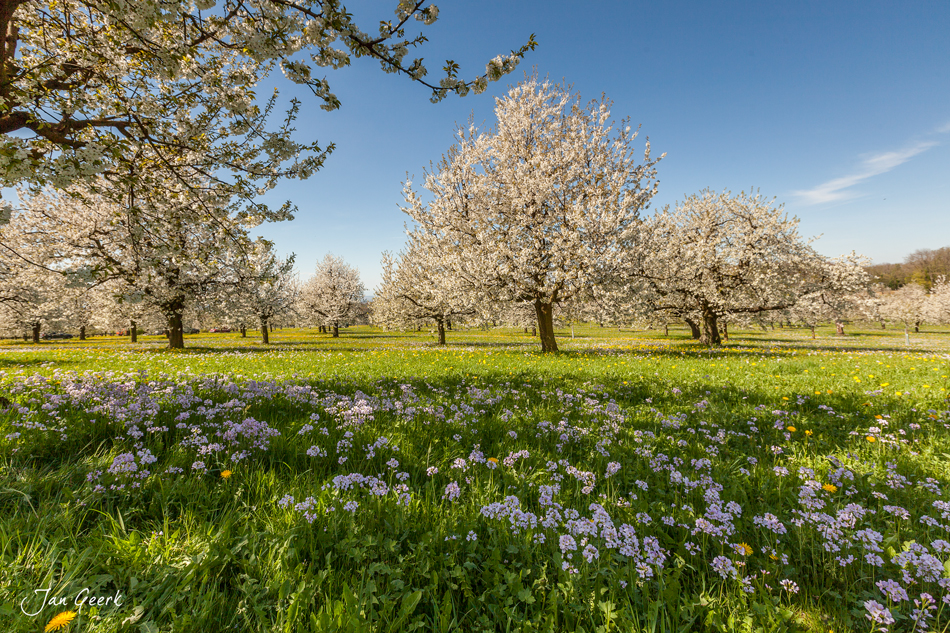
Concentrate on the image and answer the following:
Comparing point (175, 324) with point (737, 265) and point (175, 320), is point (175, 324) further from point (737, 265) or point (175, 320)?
point (737, 265)

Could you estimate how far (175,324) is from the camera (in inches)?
934

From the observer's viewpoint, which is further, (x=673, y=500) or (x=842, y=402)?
(x=842, y=402)

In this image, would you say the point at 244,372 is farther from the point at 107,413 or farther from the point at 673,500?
the point at 673,500

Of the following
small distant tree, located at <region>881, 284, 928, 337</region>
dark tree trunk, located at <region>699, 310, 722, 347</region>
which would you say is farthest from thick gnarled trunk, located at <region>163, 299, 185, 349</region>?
small distant tree, located at <region>881, 284, 928, 337</region>

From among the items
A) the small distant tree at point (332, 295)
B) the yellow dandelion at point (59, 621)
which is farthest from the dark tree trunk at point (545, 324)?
the small distant tree at point (332, 295)

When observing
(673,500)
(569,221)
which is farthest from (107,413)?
(569,221)

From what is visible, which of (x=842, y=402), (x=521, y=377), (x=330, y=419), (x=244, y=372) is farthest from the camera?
(x=244, y=372)

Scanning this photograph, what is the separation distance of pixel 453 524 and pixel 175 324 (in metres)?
29.2

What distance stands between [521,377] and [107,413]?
7.54 m

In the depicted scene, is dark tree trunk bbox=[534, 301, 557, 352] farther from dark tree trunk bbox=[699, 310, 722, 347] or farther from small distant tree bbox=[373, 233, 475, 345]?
dark tree trunk bbox=[699, 310, 722, 347]

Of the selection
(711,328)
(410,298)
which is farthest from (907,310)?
(410,298)

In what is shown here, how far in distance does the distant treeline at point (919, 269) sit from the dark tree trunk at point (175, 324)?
140 m

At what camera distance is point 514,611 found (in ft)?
6.34

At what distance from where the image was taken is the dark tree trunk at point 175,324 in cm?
2269
